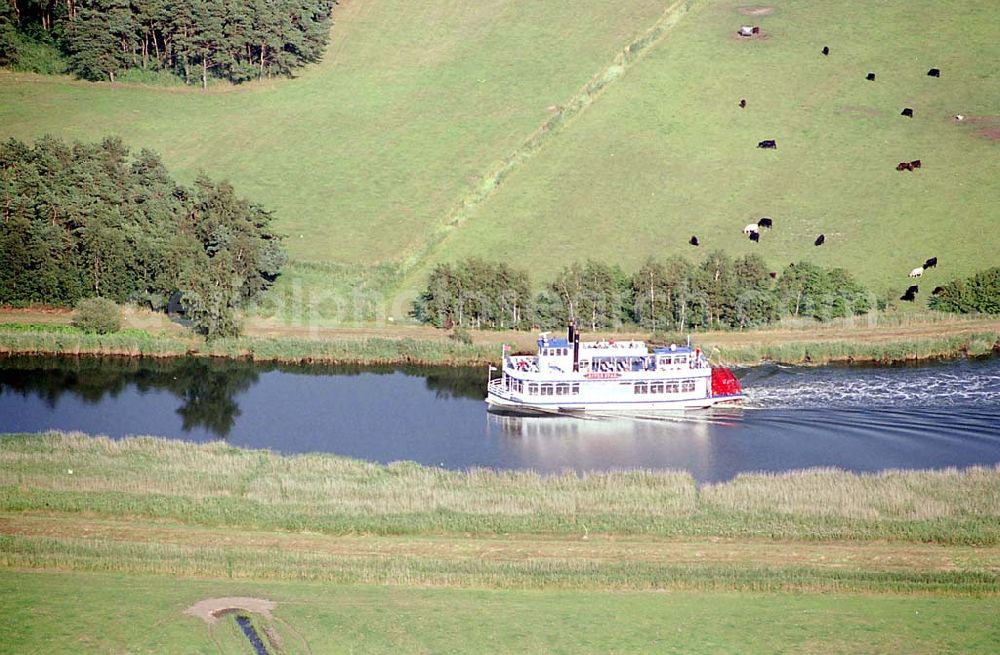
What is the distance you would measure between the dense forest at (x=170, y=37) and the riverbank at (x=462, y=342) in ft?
142

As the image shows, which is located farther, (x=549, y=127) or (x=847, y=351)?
(x=549, y=127)

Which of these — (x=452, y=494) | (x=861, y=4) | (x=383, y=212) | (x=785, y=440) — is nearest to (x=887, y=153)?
(x=861, y=4)

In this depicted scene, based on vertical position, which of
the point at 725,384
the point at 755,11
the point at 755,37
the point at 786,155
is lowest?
the point at 725,384

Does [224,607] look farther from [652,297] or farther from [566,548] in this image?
[652,297]

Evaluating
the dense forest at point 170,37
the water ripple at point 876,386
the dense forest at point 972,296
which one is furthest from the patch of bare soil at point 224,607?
the dense forest at point 170,37

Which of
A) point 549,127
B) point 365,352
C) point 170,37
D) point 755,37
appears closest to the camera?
point 365,352

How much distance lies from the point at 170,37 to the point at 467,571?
280 feet

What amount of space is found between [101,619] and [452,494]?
55.4 ft

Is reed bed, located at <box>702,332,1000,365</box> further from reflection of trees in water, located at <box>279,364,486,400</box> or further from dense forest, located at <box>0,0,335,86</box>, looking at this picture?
dense forest, located at <box>0,0,335,86</box>

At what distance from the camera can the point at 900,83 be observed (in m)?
121

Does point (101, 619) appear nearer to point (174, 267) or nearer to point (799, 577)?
point (799, 577)

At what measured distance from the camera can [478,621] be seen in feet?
174

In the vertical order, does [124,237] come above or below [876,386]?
above

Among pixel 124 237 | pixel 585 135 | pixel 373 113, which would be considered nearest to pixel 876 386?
pixel 585 135
